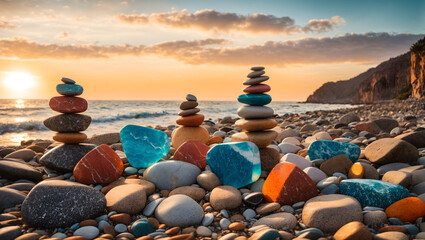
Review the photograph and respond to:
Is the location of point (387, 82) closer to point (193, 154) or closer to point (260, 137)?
point (260, 137)

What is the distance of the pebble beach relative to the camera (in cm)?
290

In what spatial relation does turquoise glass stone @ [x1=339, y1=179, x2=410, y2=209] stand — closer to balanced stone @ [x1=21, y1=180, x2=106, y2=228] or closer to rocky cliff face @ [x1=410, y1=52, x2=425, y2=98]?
balanced stone @ [x1=21, y1=180, x2=106, y2=228]

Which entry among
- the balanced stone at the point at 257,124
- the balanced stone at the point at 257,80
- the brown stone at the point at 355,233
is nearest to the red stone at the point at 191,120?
the balanced stone at the point at 257,124

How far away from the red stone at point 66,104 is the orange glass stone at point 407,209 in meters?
5.08

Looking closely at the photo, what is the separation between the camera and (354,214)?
9.64 feet

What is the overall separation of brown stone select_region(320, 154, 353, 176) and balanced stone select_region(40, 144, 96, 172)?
427 centimetres

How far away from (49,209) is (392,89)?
249ft

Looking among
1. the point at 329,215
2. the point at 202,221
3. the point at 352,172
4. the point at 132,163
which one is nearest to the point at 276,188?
the point at 329,215

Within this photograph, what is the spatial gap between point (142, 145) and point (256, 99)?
7.38 feet

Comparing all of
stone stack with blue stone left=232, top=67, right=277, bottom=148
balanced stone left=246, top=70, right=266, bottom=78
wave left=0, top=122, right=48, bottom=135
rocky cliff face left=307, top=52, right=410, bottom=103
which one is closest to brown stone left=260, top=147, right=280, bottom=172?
stone stack with blue stone left=232, top=67, right=277, bottom=148

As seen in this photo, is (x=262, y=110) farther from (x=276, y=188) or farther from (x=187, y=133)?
(x=187, y=133)

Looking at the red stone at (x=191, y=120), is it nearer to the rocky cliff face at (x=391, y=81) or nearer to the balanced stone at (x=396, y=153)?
the balanced stone at (x=396, y=153)

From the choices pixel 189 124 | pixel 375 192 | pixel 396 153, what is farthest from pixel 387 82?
pixel 375 192

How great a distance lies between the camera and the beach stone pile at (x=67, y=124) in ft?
15.8
